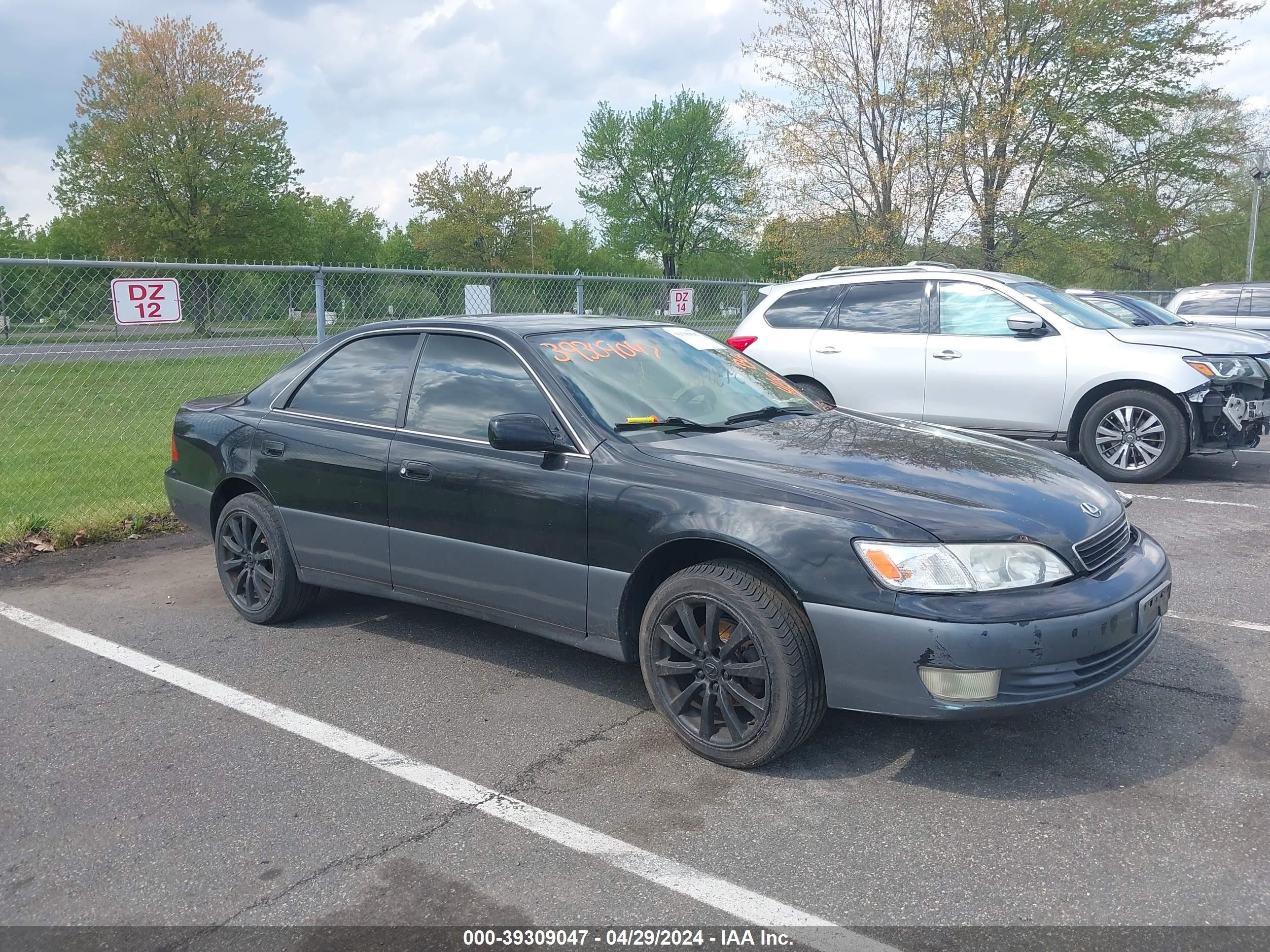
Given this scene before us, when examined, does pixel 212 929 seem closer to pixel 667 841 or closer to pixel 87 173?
pixel 667 841

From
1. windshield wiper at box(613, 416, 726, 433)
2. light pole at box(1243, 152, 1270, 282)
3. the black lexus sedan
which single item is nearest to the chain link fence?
the black lexus sedan

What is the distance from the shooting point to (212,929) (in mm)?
2627

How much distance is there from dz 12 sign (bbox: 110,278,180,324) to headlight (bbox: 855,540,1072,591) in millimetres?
5845

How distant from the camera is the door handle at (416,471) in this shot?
4309 mm

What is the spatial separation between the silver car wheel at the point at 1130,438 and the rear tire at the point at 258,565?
6439 mm

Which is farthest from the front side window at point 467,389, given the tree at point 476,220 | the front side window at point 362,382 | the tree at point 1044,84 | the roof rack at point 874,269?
the tree at point 476,220

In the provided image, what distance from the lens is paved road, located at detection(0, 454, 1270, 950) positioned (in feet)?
8.88

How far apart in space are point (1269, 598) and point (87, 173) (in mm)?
45510

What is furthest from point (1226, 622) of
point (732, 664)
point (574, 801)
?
point (574, 801)

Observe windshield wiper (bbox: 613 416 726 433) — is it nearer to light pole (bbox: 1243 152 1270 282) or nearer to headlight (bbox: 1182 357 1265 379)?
headlight (bbox: 1182 357 1265 379)

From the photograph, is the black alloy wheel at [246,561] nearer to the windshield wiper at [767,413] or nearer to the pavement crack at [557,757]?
the pavement crack at [557,757]

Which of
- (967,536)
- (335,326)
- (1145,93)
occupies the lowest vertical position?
(967,536)

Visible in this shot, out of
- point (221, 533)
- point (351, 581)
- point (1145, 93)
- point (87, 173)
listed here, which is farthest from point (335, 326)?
point (87, 173)

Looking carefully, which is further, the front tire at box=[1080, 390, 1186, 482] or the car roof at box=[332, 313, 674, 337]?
the front tire at box=[1080, 390, 1186, 482]
